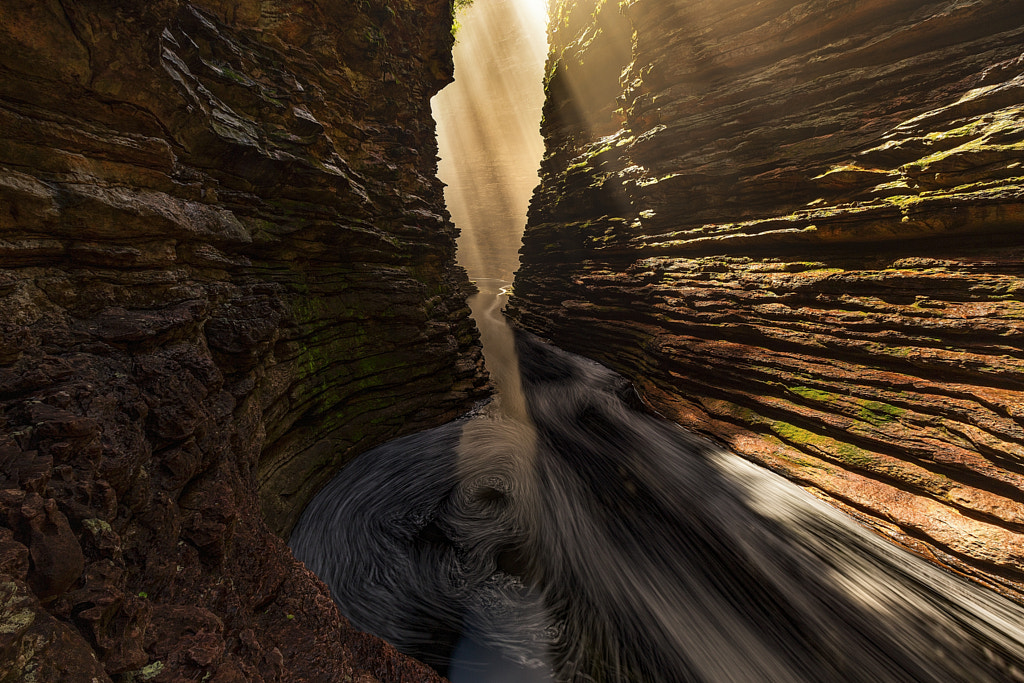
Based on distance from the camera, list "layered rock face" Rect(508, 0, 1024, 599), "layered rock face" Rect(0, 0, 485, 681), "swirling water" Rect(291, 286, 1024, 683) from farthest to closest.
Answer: "layered rock face" Rect(508, 0, 1024, 599) < "swirling water" Rect(291, 286, 1024, 683) < "layered rock face" Rect(0, 0, 485, 681)

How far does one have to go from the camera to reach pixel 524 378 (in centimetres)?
1341

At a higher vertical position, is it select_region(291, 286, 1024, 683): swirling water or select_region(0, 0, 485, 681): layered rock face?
select_region(0, 0, 485, 681): layered rock face

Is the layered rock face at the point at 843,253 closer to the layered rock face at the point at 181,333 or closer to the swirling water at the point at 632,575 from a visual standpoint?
the swirling water at the point at 632,575

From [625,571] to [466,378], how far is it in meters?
6.27

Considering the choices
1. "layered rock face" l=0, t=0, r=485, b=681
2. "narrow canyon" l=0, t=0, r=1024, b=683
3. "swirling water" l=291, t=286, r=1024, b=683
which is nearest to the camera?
"layered rock face" l=0, t=0, r=485, b=681

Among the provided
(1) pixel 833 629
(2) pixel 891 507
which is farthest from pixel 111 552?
Answer: (2) pixel 891 507

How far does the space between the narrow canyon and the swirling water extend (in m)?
0.05

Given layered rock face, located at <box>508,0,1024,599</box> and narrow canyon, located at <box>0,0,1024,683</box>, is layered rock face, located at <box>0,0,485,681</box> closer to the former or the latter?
narrow canyon, located at <box>0,0,1024,683</box>

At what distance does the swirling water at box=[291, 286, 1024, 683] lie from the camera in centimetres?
451

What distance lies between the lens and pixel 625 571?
5.82 metres

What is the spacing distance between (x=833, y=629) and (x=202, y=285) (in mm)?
10004

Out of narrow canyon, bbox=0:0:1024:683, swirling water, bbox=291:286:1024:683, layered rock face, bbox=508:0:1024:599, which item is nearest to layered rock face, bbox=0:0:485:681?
narrow canyon, bbox=0:0:1024:683

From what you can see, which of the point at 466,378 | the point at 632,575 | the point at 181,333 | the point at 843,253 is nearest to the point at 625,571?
the point at 632,575

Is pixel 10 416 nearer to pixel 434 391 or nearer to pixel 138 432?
pixel 138 432
